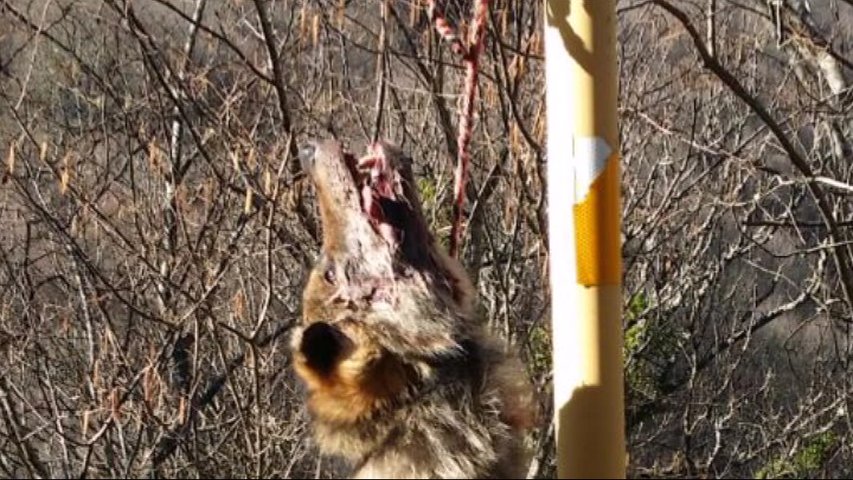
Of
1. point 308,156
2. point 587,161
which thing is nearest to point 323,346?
point 308,156

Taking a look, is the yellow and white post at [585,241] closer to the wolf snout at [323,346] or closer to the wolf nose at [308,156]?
the wolf snout at [323,346]

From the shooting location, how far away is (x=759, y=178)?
9578mm

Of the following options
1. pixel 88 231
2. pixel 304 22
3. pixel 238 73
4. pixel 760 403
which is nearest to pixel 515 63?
pixel 304 22

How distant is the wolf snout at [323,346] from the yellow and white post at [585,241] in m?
0.54

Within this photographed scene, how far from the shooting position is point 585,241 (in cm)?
363

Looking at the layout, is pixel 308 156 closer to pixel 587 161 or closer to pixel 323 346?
pixel 323 346

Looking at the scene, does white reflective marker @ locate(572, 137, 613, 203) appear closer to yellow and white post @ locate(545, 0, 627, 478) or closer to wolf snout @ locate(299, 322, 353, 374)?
yellow and white post @ locate(545, 0, 627, 478)

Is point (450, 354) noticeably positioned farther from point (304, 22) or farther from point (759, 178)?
point (759, 178)

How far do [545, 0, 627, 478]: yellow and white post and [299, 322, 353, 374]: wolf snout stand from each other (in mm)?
543

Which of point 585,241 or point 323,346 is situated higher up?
point 585,241

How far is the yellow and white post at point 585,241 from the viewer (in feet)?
11.5

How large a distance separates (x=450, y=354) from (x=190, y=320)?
3466 mm

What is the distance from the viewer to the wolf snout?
366 centimetres

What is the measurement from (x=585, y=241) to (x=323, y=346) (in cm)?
70
